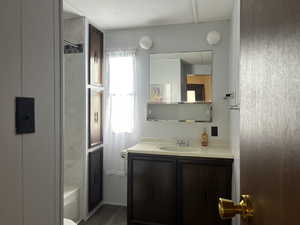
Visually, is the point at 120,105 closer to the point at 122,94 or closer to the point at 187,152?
the point at 122,94

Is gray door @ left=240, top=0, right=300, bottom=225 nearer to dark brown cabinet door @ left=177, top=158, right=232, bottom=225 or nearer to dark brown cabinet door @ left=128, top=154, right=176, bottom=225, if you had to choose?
dark brown cabinet door @ left=177, top=158, right=232, bottom=225

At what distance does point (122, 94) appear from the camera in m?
3.05

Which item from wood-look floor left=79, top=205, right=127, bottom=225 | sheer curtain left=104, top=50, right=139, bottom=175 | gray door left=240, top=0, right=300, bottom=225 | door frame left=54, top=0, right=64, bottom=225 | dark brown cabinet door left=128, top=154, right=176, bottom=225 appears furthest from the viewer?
sheer curtain left=104, top=50, right=139, bottom=175

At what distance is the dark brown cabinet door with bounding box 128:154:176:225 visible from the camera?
2.40 metres

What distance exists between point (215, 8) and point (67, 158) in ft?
7.91

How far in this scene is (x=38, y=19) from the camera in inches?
31.2

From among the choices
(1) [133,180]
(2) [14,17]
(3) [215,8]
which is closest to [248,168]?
(2) [14,17]

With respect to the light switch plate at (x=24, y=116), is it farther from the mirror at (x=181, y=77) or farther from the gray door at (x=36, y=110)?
the mirror at (x=181, y=77)

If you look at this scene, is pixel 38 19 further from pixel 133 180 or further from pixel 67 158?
pixel 67 158

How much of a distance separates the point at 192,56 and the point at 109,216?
2248mm

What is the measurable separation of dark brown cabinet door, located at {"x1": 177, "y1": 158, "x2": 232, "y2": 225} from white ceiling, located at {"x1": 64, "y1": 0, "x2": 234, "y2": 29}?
1.59 m

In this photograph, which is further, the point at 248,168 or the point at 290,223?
the point at 248,168

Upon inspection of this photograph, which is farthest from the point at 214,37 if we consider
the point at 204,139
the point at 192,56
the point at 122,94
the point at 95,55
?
the point at 95,55

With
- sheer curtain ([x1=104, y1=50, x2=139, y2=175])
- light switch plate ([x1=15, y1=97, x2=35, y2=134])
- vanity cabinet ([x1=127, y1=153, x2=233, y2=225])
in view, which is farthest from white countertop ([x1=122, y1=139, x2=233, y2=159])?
light switch plate ([x1=15, y1=97, x2=35, y2=134])
